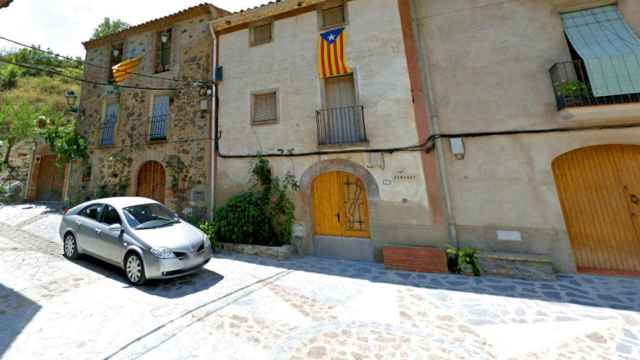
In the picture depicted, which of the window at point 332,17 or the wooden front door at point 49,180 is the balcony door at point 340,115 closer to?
the window at point 332,17

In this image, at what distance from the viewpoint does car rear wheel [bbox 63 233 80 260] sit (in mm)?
5508

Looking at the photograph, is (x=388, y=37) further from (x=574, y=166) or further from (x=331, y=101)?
(x=574, y=166)

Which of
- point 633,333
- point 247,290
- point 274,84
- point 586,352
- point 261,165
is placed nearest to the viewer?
point 586,352

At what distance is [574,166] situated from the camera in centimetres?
539


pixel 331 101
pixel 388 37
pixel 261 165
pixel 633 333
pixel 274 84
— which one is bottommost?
pixel 633 333

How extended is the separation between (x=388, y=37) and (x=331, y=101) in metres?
2.42

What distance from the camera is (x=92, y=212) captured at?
548cm

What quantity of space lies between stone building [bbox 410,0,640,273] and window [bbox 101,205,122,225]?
7721mm

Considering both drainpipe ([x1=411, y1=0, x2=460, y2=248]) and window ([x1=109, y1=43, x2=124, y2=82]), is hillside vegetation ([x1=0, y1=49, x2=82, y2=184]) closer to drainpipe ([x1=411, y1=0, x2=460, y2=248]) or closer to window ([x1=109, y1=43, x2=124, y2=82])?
window ([x1=109, y1=43, x2=124, y2=82])

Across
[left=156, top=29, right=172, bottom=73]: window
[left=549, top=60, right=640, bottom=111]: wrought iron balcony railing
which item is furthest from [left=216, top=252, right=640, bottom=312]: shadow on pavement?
[left=156, top=29, right=172, bottom=73]: window

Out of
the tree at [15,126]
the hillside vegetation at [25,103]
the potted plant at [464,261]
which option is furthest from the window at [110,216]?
the tree at [15,126]

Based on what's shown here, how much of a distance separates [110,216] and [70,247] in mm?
1602

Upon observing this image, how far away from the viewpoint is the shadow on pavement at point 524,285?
3.89m

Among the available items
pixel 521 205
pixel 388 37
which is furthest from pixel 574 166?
pixel 388 37
